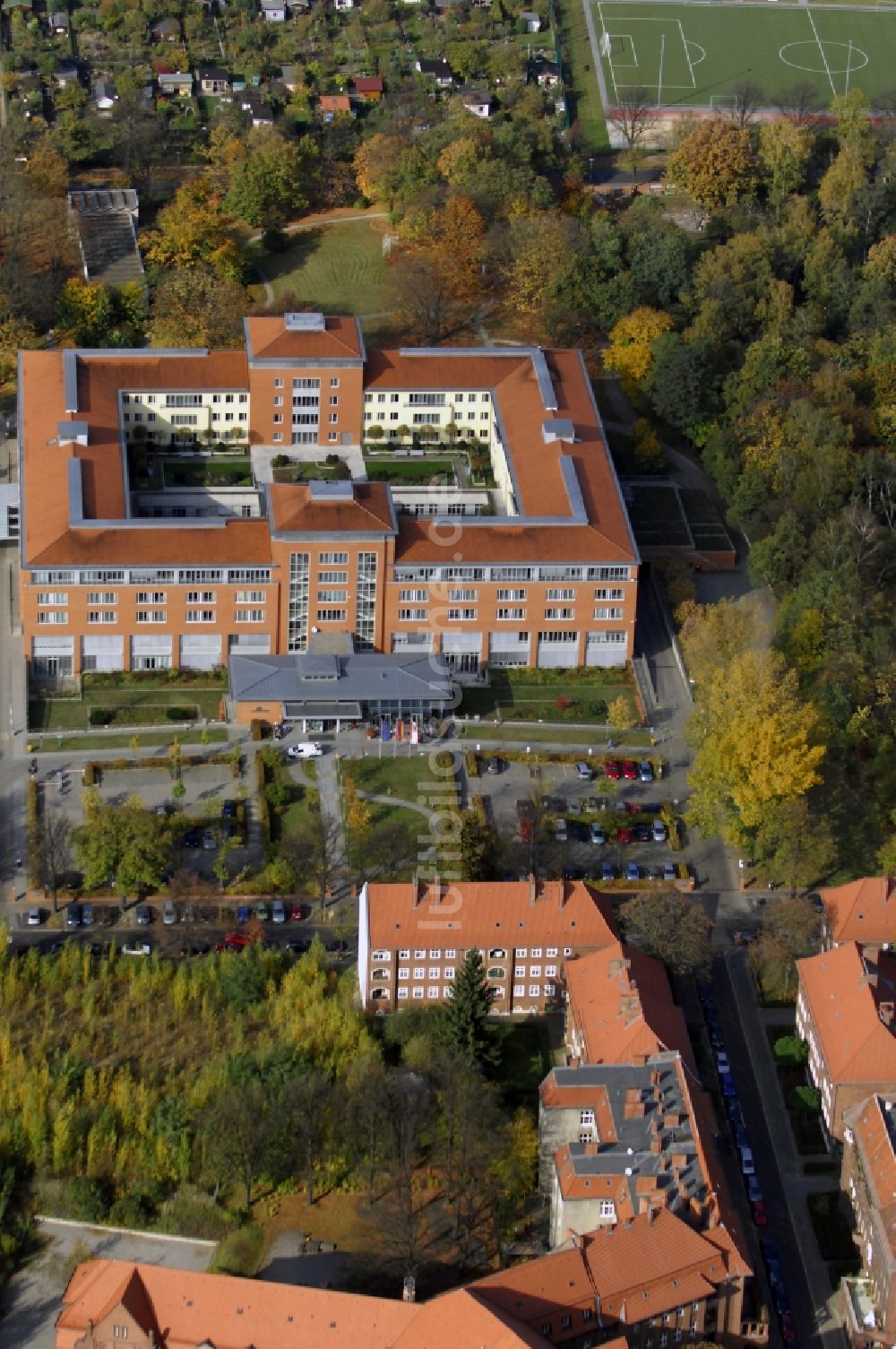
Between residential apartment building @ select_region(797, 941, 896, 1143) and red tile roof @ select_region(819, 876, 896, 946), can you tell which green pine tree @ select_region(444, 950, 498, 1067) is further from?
red tile roof @ select_region(819, 876, 896, 946)

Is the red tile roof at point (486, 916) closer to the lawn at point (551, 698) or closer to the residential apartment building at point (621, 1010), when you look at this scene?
the residential apartment building at point (621, 1010)

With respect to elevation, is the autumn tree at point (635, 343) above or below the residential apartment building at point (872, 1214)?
above

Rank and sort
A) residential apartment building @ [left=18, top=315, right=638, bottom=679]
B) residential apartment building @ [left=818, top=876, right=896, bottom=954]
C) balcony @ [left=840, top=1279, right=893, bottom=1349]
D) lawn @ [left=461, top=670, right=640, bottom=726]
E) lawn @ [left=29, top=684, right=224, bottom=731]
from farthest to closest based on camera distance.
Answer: lawn @ [left=461, top=670, right=640, bottom=726]
residential apartment building @ [left=18, top=315, right=638, bottom=679]
lawn @ [left=29, top=684, right=224, bottom=731]
residential apartment building @ [left=818, top=876, right=896, bottom=954]
balcony @ [left=840, top=1279, right=893, bottom=1349]

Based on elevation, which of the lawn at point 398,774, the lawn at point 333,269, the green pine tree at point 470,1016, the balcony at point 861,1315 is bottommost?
the balcony at point 861,1315

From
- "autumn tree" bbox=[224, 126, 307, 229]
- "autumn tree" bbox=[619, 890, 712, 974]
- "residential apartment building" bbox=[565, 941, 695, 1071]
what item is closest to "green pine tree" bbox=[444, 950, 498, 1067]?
"residential apartment building" bbox=[565, 941, 695, 1071]

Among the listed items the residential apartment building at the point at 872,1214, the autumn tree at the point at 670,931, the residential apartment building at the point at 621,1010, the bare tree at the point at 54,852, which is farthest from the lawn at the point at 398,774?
the residential apartment building at the point at 872,1214

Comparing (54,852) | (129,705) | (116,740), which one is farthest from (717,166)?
(54,852)

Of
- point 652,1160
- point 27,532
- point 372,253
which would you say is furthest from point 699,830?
point 372,253
